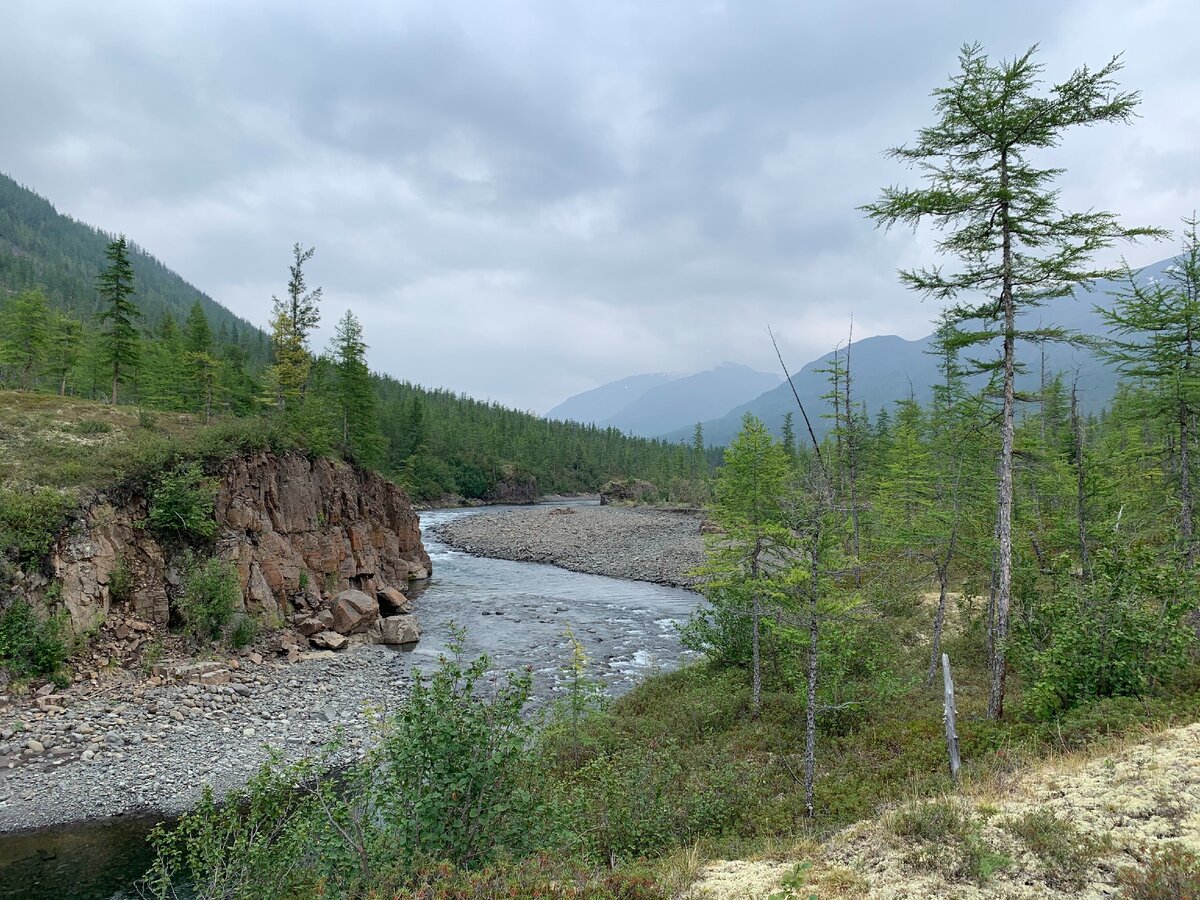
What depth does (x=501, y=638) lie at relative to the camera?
30078mm

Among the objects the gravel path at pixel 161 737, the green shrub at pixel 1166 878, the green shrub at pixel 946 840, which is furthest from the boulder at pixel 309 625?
the green shrub at pixel 1166 878

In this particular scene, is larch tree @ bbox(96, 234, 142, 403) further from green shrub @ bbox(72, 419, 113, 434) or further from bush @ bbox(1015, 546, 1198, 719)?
bush @ bbox(1015, 546, 1198, 719)

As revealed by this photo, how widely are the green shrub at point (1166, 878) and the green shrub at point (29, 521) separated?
27.6 m

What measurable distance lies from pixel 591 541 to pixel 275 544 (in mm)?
40374

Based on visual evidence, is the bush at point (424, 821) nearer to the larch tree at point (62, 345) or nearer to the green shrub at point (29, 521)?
the green shrub at point (29, 521)

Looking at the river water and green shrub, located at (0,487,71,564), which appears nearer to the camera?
the river water

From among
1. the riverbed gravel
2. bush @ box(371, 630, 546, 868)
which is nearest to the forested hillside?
the riverbed gravel

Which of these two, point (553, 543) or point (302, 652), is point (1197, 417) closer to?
point (302, 652)

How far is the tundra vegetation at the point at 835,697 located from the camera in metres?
7.32

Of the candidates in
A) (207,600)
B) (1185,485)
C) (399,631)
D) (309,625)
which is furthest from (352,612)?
(1185,485)

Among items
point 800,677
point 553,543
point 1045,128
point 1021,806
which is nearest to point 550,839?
point 1021,806

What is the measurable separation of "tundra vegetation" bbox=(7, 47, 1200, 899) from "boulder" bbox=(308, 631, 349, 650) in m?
5.45

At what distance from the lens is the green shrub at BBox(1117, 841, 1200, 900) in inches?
221

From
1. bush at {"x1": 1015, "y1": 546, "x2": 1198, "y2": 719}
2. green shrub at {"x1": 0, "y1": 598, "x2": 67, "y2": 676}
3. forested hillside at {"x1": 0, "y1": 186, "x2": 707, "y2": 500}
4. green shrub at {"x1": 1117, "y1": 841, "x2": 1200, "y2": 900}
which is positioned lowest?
green shrub at {"x1": 0, "y1": 598, "x2": 67, "y2": 676}
